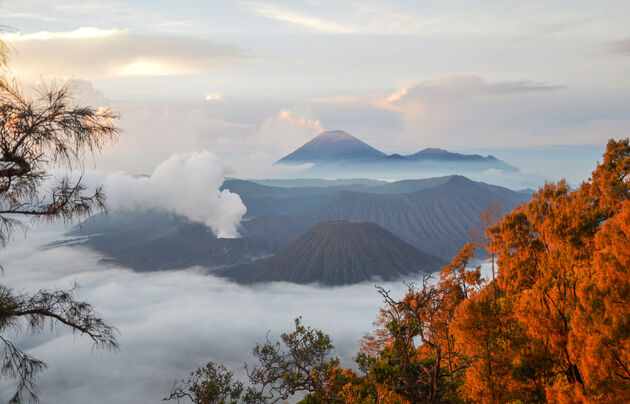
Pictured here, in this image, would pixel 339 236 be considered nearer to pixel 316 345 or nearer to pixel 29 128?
pixel 316 345

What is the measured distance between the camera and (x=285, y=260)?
15300 cm

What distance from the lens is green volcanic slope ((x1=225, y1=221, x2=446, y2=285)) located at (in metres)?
148

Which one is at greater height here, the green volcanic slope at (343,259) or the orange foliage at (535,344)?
the orange foliage at (535,344)

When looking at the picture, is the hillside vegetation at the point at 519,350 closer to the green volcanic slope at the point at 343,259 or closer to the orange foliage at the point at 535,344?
the orange foliage at the point at 535,344

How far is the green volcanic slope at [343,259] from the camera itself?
5822 inches

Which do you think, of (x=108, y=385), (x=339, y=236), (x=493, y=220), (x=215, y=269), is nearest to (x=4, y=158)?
(x=493, y=220)

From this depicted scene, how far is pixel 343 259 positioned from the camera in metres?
153

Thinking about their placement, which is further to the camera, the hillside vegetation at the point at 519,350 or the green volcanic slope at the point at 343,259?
the green volcanic slope at the point at 343,259

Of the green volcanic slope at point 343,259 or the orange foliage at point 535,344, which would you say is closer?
the orange foliage at point 535,344

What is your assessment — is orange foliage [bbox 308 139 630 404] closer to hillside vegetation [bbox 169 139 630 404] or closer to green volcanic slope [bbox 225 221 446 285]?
hillside vegetation [bbox 169 139 630 404]

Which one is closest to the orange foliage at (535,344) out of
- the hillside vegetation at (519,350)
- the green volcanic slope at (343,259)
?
the hillside vegetation at (519,350)

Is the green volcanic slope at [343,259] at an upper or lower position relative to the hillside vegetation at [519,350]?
lower

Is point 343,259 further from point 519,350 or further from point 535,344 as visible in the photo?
point 535,344

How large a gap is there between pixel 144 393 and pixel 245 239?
115140 mm
